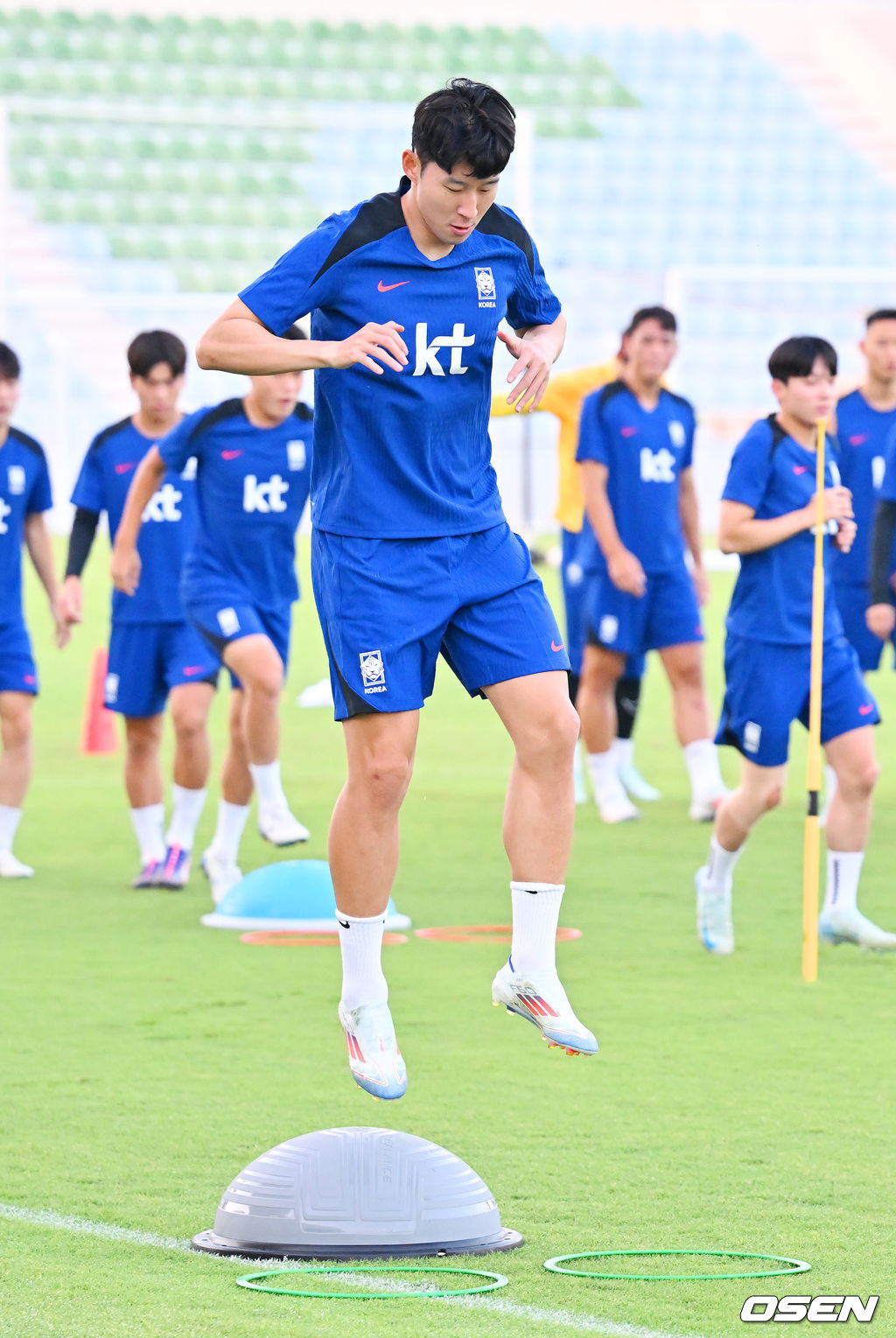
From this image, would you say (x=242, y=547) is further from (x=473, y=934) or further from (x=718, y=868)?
(x=718, y=868)

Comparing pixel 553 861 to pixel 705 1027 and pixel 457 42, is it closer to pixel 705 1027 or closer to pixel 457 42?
pixel 705 1027

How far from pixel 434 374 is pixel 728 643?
326 centimetres

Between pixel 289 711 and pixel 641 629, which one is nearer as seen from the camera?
pixel 641 629

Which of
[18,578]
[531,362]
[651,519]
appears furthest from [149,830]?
[531,362]

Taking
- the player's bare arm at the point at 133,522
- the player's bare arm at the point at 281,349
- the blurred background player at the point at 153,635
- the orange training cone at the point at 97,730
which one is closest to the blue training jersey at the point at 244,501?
the player's bare arm at the point at 133,522

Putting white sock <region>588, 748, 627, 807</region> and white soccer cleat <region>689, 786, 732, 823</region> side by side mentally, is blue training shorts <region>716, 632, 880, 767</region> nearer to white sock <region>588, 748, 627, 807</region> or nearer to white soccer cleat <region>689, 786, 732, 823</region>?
white soccer cleat <region>689, 786, 732, 823</region>

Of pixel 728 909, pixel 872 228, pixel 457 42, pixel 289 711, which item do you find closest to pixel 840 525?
pixel 728 909

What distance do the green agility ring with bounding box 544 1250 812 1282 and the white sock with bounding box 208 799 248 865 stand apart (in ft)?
15.4

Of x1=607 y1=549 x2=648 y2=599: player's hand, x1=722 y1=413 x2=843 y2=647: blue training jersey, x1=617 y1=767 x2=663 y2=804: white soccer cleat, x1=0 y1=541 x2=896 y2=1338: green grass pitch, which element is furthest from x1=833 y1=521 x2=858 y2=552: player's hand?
x1=617 y1=767 x2=663 y2=804: white soccer cleat

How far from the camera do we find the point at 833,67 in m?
30.7

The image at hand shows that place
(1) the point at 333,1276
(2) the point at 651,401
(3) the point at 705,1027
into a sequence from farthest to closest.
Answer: (2) the point at 651,401, (3) the point at 705,1027, (1) the point at 333,1276

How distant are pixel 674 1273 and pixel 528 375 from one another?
74.2 inches

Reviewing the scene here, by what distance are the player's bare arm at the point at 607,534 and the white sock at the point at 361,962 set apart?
5425 millimetres

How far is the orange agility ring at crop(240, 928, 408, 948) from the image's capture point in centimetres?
778
